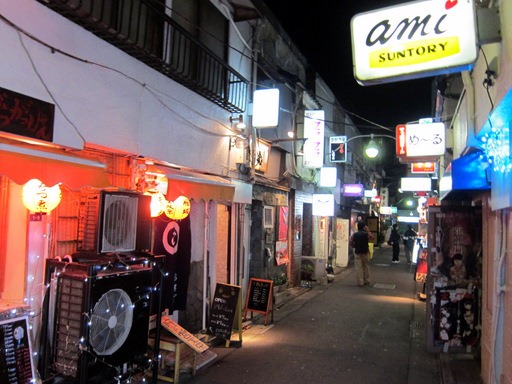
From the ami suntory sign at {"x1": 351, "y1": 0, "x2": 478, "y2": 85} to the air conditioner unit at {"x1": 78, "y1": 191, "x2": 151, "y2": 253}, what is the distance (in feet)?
12.4

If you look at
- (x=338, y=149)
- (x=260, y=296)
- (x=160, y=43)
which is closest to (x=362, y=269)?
(x=338, y=149)

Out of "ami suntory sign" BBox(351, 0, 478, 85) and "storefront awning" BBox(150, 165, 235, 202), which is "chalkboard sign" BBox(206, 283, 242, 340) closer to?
"storefront awning" BBox(150, 165, 235, 202)

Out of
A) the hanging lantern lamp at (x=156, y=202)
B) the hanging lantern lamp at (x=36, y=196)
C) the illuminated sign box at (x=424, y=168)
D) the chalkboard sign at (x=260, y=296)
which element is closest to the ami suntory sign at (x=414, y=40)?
the hanging lantern lamp at (x=156, y=202)

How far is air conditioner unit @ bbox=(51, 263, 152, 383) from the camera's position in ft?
15.7

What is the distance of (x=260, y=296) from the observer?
32.2ft

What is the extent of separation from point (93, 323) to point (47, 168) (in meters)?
2.02

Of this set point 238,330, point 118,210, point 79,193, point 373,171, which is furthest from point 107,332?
point 373,171

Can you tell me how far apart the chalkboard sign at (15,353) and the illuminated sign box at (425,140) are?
1135cm

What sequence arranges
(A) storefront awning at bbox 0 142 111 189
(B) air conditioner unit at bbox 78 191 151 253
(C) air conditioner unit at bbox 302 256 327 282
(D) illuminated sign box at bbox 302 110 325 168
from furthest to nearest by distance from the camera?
(C) air conditioner unit at bbox 302 256 327 282
(D) illuminated sign box at bbox 302 110 325 168
(B) air conditioner unit at bbox 78 191 151 253
(A) storefront awning at bbox 0 142 111 189

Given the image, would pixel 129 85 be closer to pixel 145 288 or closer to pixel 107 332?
pixel 145 288

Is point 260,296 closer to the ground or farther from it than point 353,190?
closer to the ground

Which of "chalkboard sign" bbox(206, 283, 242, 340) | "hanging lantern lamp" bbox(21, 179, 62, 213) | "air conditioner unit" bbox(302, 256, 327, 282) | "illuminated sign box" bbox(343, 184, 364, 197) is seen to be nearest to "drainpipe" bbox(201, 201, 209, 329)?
"chalkboard sign" bbox(206, 283, 242, 340)

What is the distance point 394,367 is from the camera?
7.27m

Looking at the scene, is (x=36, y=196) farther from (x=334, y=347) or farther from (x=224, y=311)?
(x=334, y=347)
